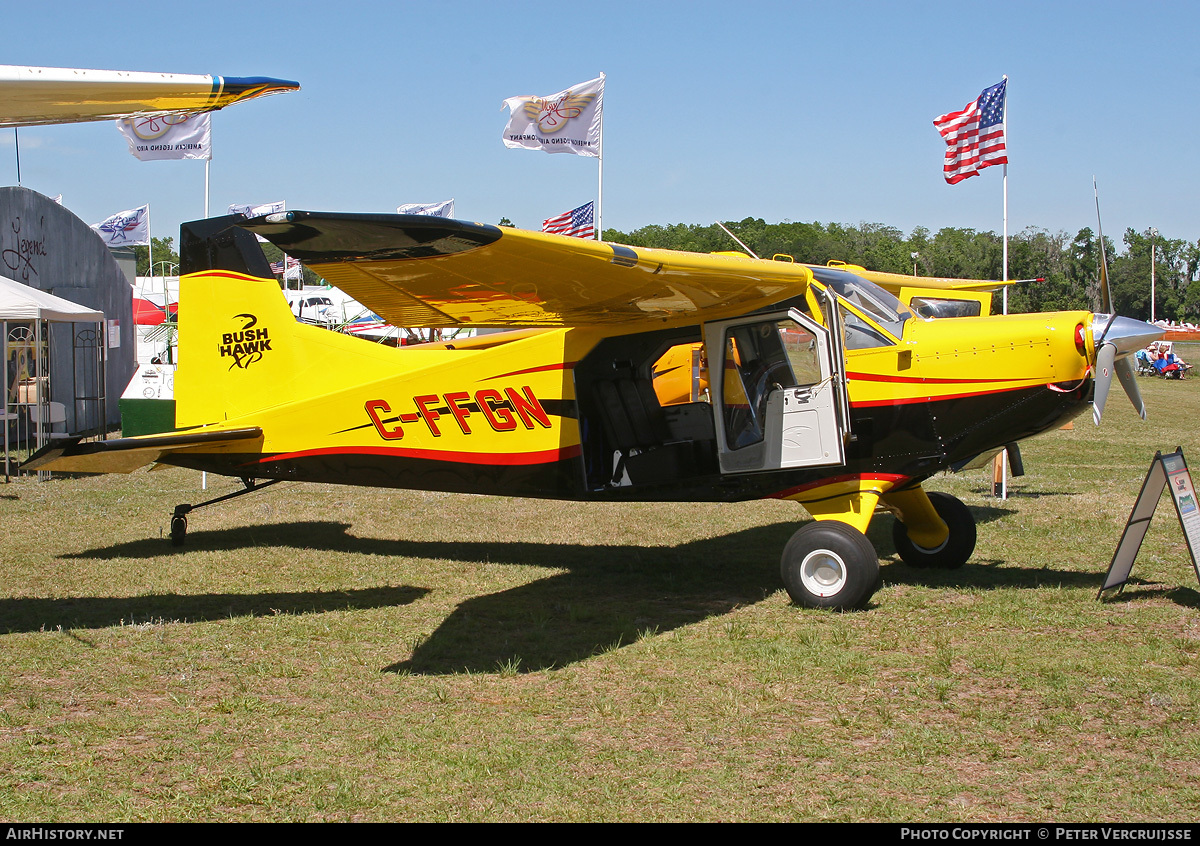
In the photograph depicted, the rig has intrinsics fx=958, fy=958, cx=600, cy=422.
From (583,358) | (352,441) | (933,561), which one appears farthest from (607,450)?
(933,561)

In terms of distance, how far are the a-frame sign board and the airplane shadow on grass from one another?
1.76 feet

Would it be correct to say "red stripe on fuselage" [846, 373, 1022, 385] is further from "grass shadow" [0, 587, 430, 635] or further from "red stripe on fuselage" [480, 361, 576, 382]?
"grass shadow" [0, 587, 430, 635]

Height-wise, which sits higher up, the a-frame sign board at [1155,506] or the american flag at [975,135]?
the american flag at [975,135]

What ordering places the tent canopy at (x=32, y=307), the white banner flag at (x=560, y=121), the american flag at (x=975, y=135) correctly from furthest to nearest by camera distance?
the white banner flag at (x=560, y=121), the tent canopy at (x=32, y=307), the american flag at (x=975, y=135)

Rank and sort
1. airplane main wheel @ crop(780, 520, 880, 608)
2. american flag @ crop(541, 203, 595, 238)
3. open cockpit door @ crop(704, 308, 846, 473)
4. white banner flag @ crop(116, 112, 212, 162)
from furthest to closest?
american flag @ crop(541, 203, 595, 238) → white banner flag @ crop(116, 112, 212, 162) → open cockpit door @ crop(704, 308, 846, 473) → airplane main wheel @ crop(780, 520, 880, 608)

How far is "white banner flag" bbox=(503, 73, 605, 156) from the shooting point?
68.6 ft

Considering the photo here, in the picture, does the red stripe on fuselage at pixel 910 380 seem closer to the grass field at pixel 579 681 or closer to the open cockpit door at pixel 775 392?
the open cockpit door at pixel 775 392

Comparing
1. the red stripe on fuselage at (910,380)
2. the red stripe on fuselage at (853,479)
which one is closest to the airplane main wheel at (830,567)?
the red stripe on fuselage at (853,479)

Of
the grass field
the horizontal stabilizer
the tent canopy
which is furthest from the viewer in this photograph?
the tent canopy

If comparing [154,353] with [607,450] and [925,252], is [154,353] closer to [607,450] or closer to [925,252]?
[607,450]

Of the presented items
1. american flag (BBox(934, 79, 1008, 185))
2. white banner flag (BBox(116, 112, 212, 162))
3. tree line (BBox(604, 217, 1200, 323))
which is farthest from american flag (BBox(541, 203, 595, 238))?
tree line (BBox(604, 217, 1200, 323))

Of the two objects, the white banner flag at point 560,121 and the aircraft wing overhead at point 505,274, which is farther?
the white banner flag at point 560,121

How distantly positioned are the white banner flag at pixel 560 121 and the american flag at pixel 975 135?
343 inches

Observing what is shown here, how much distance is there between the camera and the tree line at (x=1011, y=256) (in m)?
72.4
